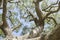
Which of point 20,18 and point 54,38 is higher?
point 54,38

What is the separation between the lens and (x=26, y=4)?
8.63 m

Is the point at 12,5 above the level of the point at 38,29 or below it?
above

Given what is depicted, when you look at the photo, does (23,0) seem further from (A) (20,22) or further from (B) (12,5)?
(A) (20,22)

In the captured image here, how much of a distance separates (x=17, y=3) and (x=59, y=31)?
5.04 metres

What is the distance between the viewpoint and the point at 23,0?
848cm

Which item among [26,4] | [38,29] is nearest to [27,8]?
[26,4]

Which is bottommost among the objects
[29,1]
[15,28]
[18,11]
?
[15,28]

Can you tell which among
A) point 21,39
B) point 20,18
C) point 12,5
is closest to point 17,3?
point 12,5

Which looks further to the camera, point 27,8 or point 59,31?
point 27,8

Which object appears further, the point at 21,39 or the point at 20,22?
the point at 20,22

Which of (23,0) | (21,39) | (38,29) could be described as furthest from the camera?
(23,0)

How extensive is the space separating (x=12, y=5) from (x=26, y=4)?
0.73 m

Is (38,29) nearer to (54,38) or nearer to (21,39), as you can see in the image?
(21,39)

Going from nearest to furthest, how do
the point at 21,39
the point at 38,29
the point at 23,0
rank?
the point at 21,39, the point at 38,29, the point at 23,0
